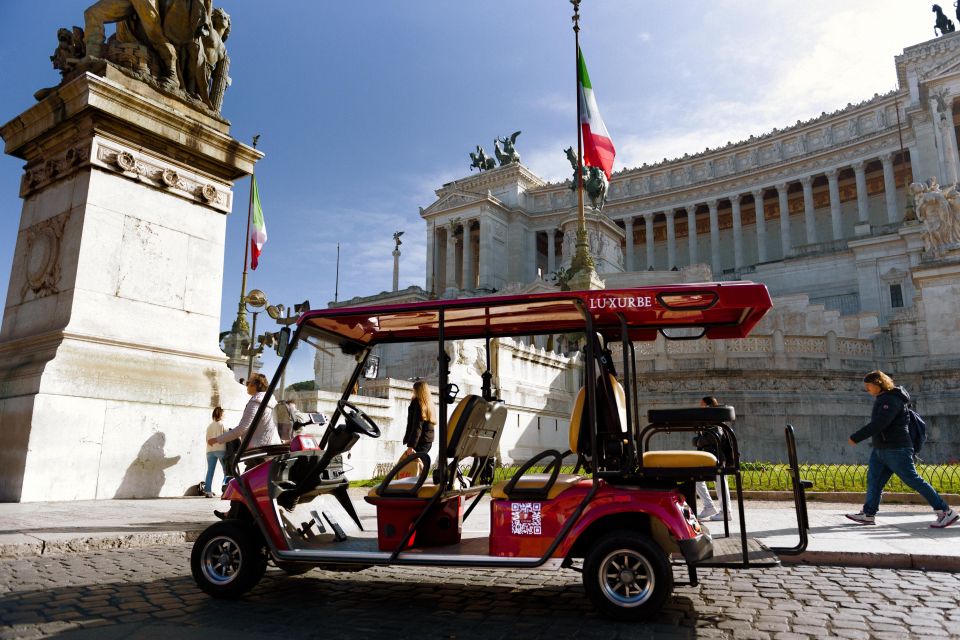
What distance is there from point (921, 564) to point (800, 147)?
234 ft

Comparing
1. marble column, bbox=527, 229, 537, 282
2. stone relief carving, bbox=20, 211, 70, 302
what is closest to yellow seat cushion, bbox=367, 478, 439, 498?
stone relief carving, bbox=20, 211, 70, 302

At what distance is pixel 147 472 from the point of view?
362 inches

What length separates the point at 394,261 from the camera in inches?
2795

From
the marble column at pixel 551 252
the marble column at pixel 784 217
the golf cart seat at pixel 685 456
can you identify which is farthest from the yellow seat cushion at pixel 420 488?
the marble column at pixel 551 252

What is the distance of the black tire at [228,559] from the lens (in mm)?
4879

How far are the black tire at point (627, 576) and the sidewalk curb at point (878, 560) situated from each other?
2533 mm

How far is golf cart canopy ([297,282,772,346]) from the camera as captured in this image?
482 centimetres

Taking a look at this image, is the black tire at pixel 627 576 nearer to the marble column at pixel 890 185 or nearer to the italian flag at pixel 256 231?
the italian flag at pixel 256 231

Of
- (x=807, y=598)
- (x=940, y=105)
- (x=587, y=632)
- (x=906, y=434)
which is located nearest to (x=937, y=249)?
(x=906, y=434)

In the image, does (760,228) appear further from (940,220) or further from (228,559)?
(228,559)

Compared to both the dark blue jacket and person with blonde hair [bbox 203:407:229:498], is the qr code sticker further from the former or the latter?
person with blonde hair [bbox 203:407:229:498]

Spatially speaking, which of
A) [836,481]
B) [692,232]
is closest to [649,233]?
[692,232]

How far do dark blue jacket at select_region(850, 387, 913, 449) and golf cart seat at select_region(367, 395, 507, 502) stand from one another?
5.34 meters

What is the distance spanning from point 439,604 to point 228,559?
1645 mm
